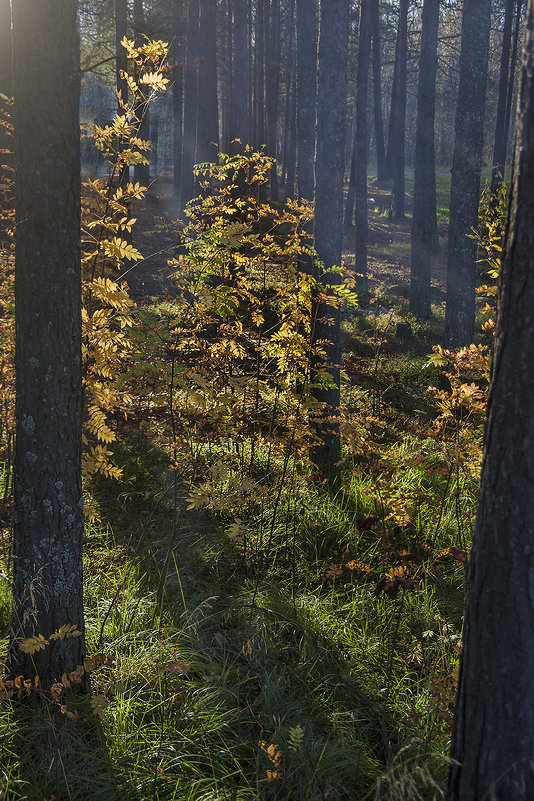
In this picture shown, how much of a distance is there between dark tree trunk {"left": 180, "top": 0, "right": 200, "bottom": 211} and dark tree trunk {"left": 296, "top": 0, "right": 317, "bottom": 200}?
3305 millimetres

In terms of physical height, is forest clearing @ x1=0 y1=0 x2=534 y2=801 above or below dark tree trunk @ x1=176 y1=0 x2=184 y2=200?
below

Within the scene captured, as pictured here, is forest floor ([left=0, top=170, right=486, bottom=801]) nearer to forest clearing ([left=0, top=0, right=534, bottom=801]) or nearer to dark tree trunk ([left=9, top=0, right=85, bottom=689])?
forest clearing ([left=0, top=0, right=534, bottom=801])

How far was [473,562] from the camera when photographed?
2031 millimetres

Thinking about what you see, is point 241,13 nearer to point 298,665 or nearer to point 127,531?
point 127,531

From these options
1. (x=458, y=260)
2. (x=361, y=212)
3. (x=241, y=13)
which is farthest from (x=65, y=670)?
(x=241, y=13)

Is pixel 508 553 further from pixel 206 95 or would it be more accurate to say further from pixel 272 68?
pixel 272 68

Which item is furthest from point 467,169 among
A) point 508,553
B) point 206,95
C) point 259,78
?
point 259,78

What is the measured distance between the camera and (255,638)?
131 inches

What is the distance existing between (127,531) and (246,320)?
5.31 meters

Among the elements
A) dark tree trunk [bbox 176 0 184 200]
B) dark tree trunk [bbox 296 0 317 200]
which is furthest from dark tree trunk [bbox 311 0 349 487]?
dark tree trunk [bbox 176 0 184 200]

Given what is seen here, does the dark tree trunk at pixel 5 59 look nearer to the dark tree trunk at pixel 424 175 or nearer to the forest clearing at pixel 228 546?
the forest clearing at pixel 228 546

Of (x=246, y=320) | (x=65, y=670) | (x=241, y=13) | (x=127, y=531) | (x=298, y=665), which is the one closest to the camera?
(x=65, y=670)

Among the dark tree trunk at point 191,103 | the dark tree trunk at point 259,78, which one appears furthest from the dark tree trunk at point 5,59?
the dark tree trunk at point 259,78

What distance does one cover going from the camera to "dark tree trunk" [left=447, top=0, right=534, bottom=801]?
1812 mm
